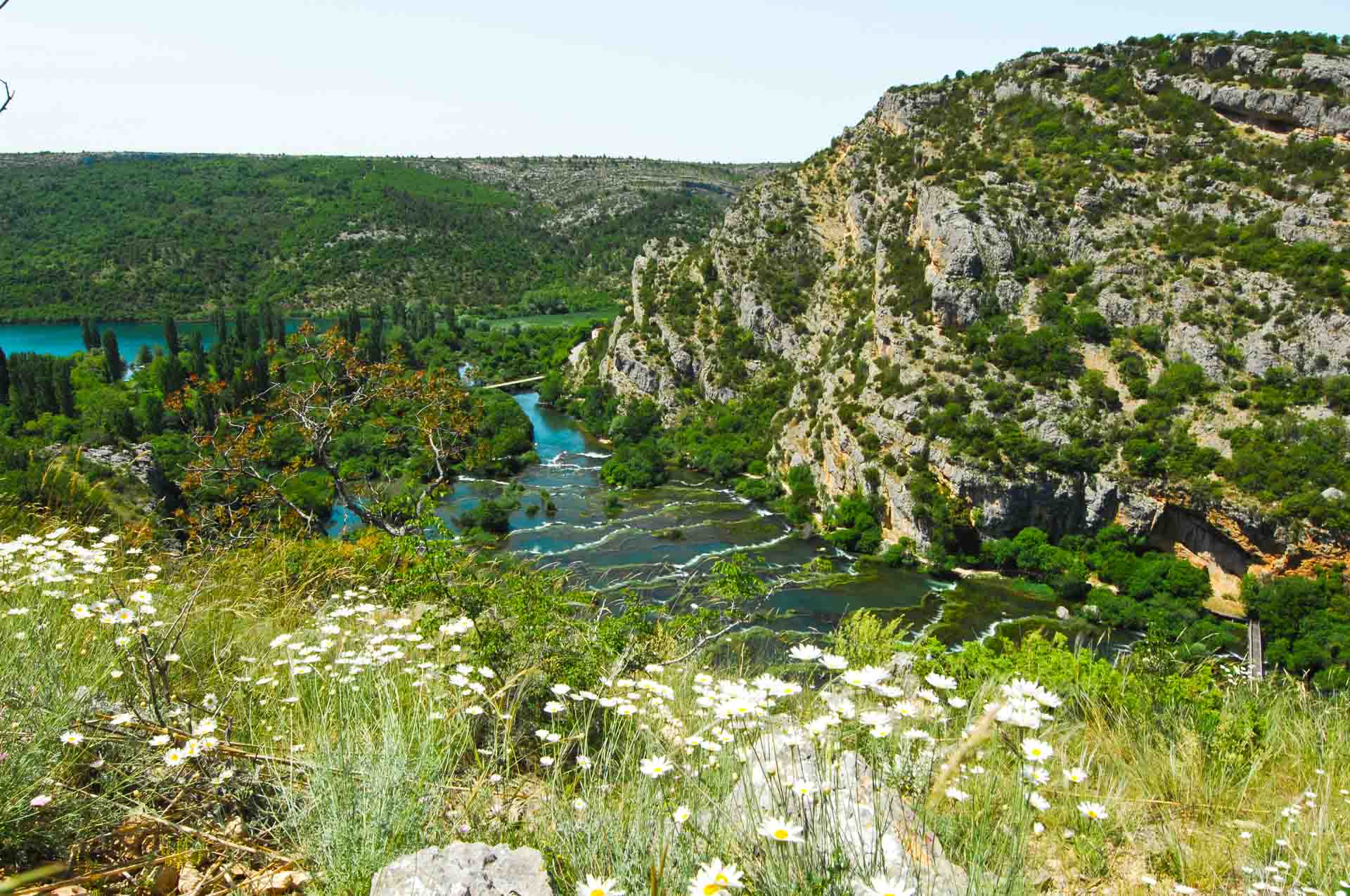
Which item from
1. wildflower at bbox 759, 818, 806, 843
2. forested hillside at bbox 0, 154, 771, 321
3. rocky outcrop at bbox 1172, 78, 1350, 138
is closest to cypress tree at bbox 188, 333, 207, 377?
forested hillside at bbox 0, 154, 771, 321

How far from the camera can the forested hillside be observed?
126312 mm

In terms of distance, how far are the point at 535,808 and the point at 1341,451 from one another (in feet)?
138

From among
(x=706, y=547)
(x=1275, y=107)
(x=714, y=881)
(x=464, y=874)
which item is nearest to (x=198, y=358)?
(x=706, y=547)

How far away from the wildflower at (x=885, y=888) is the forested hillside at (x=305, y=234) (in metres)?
134

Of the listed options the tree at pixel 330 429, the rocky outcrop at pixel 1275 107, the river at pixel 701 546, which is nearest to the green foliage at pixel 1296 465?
the river at pixel 701 546

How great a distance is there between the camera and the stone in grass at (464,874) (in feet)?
6.45

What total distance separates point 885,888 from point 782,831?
0.86 ft

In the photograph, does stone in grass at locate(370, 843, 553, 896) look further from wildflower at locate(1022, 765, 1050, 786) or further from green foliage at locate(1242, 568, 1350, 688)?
green foliage at locate(1242, 568, 1350, 688)

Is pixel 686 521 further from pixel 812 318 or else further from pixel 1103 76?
pixel 1103 76

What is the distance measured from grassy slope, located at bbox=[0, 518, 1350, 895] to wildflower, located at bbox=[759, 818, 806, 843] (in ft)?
0.28

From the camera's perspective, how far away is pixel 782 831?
1818mm

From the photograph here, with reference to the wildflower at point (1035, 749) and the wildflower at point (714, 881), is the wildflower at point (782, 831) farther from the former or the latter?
the wildflower at point (1035, 749)

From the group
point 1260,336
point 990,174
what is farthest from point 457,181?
point 1260,336

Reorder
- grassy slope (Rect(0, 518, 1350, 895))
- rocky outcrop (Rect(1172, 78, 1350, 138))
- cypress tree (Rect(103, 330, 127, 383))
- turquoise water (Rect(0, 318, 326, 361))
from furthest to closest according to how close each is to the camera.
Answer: turquoise water (Rect(0, 318, 326, 361)) → cypress tree (Rect(103, 330, 127, 383)) → rocky outcrop (Rect(1172, 78, 1350, 138)) → grassy slope (Rect(0, 518, 1350, 895))
